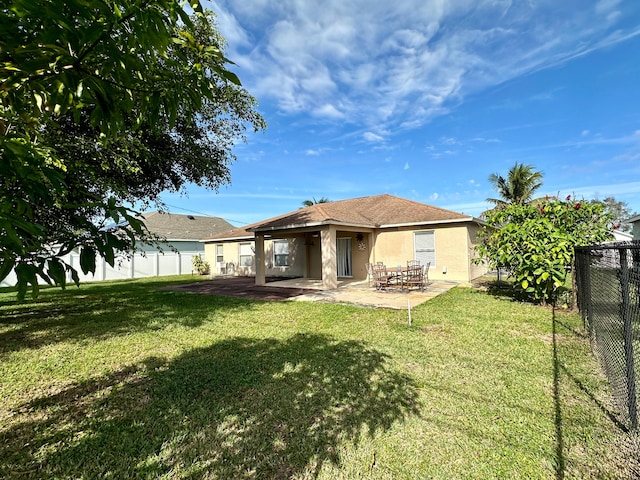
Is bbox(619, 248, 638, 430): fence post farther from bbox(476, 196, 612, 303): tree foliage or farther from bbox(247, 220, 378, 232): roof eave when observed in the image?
bbox(247, 220, 378, 232): roof eave

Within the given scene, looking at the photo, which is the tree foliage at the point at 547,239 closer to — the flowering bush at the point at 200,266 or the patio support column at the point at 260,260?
the patio support column at the point at 260,260

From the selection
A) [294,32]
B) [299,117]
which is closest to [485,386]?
[294,32]

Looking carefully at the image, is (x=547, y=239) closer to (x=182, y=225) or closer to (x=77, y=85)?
(x=77, y=85)

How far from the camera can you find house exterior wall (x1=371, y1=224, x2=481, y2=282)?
13859 mm

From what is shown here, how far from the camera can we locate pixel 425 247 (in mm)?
14922

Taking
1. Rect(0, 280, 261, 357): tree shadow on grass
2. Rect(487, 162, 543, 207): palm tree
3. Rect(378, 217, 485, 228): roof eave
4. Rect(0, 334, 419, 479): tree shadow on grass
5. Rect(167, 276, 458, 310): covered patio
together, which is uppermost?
Rect(487, 162, 543, 207): palm tree

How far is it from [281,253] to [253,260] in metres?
2.41

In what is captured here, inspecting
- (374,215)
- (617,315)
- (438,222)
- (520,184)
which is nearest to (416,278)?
(438,222)

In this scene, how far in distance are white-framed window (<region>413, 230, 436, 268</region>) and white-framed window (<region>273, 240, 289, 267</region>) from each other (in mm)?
7660

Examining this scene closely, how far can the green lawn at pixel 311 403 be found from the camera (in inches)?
108

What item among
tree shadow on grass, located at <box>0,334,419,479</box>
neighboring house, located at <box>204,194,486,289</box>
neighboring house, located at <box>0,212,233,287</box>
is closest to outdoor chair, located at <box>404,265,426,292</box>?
neighboring house, located at <box>204,194,486,289</box>

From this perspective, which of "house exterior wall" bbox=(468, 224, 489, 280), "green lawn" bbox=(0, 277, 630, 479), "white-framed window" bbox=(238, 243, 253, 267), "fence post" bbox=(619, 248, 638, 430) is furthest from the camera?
"white-framed window" bbox=(238, 243, 253, 267)

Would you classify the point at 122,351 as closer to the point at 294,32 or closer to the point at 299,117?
the point at 294,32

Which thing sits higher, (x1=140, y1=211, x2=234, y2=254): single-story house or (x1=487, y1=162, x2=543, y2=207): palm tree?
(x1=487, y1=162, x2=543, y2=207): palm tree
